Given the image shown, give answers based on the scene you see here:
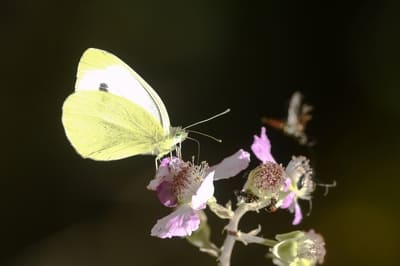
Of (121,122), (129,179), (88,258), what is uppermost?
(121,122)

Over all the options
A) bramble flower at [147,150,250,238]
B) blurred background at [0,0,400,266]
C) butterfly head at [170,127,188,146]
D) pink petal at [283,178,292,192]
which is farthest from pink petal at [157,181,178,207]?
blurred background at [0,0,400,266]

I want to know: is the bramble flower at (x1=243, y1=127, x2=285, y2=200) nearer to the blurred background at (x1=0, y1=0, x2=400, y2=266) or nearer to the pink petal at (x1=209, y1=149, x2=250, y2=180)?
the pink petal at (x1=209, y1=149, x2=250, y2=180)

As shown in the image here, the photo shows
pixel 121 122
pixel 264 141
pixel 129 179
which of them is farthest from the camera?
pixel 129 179

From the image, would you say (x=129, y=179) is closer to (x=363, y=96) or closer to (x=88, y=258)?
(x=88, y=258)

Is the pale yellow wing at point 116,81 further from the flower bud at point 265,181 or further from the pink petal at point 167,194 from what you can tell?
the flower bud at point 265,181

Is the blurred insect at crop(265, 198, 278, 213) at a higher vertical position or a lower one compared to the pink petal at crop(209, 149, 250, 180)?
lower

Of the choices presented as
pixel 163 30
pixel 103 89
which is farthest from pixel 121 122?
pixel 163 30
